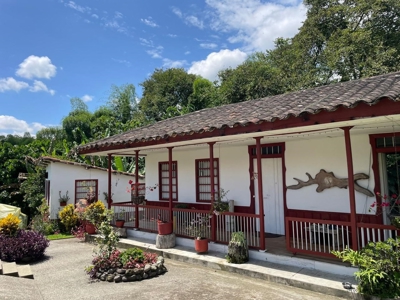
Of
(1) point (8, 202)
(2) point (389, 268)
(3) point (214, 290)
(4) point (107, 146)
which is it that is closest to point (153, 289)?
(3) point (214, 290)

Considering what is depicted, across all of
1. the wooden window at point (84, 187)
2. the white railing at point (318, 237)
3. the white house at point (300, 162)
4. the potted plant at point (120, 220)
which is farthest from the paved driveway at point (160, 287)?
the wooden window at point (84, 187)

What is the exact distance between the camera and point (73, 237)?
11.5m

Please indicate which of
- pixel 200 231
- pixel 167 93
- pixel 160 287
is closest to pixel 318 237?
pixel 200 231

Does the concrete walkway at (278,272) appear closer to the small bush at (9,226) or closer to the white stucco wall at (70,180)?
the small bush at (9,226)

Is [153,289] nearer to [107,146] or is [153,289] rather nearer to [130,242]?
[130,242]

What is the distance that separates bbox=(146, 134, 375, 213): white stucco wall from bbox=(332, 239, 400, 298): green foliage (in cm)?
254

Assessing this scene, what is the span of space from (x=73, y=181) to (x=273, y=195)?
9.53 meters

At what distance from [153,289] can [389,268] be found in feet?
13.1

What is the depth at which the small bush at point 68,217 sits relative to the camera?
1204 cm

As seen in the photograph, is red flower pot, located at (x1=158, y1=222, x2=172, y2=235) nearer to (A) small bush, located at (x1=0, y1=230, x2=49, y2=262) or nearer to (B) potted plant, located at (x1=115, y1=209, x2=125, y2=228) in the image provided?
(B) potted plant, located at (x1=115, y1=209, x2=125, y2=228)

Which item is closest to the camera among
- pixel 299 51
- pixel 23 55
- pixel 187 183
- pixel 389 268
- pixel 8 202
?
pixel 389 268

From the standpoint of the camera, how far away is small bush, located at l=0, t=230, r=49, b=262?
24.7 feet

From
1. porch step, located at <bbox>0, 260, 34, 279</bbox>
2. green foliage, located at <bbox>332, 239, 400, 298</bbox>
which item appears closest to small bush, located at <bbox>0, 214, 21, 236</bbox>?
porch step, located at <bbox>0, 260, 34, 279</bbox>

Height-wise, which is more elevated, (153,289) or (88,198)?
(88,198)
